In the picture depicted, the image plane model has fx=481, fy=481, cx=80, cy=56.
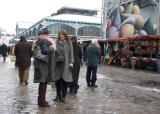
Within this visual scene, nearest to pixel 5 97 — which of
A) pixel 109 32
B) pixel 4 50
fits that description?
pixel 4 50

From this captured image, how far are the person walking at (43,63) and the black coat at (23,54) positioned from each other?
5.45 m

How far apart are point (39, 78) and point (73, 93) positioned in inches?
130

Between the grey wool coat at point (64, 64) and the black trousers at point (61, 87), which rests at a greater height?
the grey wool coat at point (64, 64)

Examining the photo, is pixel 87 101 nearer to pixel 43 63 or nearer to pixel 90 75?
pixel 43 63

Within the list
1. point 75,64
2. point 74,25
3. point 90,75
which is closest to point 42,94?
point 75,64

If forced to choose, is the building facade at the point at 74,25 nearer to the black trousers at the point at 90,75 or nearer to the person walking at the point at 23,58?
the person walking at the point at 23,58

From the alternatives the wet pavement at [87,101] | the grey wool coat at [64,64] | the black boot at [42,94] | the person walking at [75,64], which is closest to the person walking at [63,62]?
the grey wool coat at [64,64]

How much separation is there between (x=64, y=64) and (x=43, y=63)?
0.79 metres

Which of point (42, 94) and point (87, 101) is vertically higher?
point (42, 94)

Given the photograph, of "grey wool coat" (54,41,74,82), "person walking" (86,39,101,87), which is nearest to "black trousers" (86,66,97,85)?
"person walking" (86,39,101,87)

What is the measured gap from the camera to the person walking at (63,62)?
10.8 meters

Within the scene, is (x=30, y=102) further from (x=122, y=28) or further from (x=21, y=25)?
(x=21, y=25)

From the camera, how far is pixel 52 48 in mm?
10273

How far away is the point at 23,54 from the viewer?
15875 millimetres
